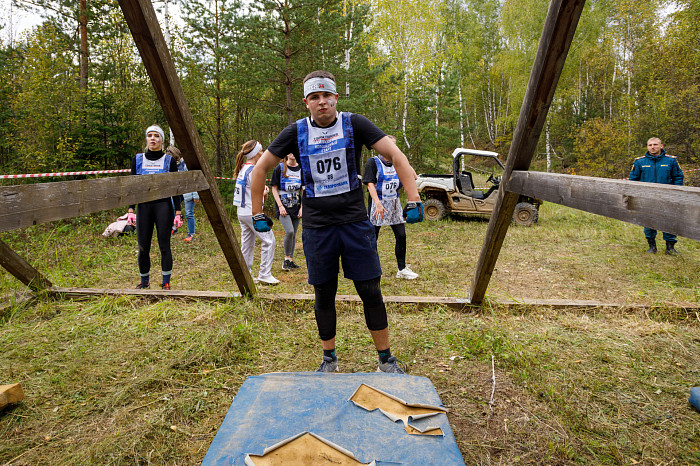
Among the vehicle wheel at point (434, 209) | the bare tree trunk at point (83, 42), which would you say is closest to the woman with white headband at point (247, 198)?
the vehicle wheel at point (434, 209)

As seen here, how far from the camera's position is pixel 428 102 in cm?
1377

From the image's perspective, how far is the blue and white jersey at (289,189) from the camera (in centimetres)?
543

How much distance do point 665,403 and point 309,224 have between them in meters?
2.51

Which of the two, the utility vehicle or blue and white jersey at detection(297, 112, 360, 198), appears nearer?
blue and white jersey at detection(297, 112, 360, 198)

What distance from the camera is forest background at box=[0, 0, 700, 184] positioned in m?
9.42

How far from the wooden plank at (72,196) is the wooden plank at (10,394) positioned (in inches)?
47.9

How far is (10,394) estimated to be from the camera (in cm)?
239

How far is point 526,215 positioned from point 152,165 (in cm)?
860

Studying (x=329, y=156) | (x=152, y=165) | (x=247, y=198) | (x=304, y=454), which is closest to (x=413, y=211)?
(x=329, y=156)

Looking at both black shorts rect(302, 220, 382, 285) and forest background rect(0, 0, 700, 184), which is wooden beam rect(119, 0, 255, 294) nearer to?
black shorts rect(302, 220, 382, 285)

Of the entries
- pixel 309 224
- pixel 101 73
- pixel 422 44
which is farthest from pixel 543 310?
pixel 422 44

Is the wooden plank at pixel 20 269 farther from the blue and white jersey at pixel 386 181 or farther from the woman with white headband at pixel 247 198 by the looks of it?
the blue and white jersey at pixel 386 181

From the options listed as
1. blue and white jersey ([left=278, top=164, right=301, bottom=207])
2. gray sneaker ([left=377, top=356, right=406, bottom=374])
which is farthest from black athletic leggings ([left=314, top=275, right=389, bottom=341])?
blue and white jersey ([left=278, top=164, right=301, bottom=207])

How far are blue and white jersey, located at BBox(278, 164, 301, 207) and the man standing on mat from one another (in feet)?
9.53
